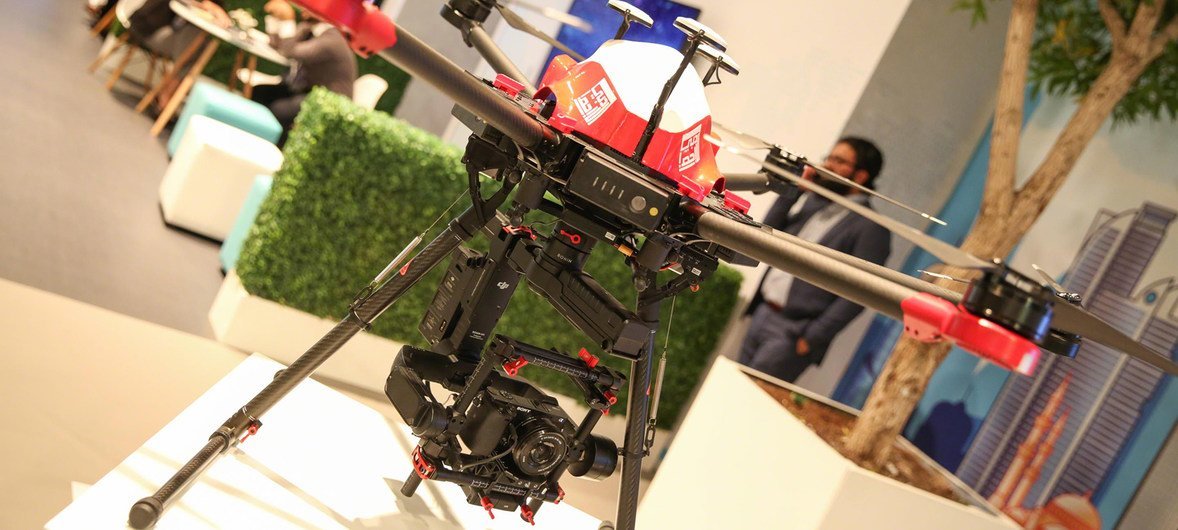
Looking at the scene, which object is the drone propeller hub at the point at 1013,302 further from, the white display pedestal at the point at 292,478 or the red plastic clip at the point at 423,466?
A: the white display pedestal at the point at 292,478

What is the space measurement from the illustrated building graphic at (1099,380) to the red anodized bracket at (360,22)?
460 cm

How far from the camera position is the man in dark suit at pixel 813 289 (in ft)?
16.6

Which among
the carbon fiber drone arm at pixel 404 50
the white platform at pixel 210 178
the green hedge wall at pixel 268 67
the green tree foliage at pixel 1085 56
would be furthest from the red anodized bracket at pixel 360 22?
the green hedge wall at pixel 268 67

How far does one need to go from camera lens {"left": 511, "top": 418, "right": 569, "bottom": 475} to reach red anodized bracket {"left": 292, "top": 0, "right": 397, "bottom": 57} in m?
1.00

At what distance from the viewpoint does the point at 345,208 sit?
15.0ft

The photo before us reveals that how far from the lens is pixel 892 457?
3910 millimetres

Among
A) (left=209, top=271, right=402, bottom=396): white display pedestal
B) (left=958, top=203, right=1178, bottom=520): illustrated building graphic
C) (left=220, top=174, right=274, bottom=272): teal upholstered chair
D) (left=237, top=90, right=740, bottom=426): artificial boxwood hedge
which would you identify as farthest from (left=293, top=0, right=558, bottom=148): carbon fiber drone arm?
(left=958, top=203, right=1178, bottom=520): illustrated building graphic

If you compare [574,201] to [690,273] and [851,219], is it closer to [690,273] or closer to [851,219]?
[690,273]

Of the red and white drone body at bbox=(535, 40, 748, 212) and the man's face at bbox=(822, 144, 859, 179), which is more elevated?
the man's face at bbox=(822, 144, 859, 179)

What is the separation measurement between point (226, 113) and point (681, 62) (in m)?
5.29

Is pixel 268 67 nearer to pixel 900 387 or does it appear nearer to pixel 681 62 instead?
pixel 900 387

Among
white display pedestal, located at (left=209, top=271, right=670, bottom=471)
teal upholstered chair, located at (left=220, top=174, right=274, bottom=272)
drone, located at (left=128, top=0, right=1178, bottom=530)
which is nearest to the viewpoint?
drone, located at (left=128, top=0, right=1178, bottom=530)

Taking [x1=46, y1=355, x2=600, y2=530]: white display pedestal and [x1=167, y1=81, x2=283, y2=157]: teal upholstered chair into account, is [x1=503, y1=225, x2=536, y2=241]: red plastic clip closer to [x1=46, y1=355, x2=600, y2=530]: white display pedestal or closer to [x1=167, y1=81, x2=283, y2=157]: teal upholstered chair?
[x1=46, y1=355, x2=600, y2=530]: white display pedestal

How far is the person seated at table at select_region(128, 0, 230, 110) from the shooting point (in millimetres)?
7652
